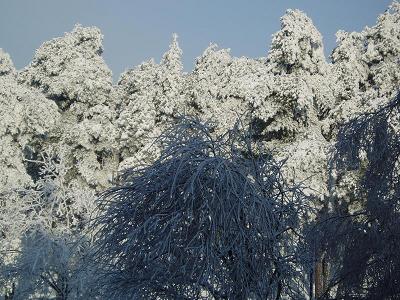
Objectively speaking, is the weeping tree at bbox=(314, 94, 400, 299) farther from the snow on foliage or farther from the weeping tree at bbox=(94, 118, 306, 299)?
the snow on foliage

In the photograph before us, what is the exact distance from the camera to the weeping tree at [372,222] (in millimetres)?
7359

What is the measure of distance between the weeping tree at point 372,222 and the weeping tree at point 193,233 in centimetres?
163

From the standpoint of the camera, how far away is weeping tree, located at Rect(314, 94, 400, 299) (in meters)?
7.36

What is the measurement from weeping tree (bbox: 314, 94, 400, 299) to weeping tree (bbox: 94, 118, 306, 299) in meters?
1.63

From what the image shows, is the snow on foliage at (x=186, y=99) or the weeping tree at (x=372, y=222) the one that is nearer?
the weeping tree at (x=372, y=222)

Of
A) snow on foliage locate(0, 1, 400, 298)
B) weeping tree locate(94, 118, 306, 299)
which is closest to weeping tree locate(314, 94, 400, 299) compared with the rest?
weeping tree locate(94, 118, 306, 299)

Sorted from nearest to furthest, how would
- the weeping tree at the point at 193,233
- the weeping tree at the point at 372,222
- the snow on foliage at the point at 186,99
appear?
the weeping tree at the point at 193,233 < the weeping tree at the point at 372,222 < the snow on foliage at the point at 186,99

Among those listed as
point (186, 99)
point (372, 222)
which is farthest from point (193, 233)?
point (186, 99)

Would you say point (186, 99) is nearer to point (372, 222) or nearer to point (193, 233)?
point (372, 222)

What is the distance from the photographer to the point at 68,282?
1270cm

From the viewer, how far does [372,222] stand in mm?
7879

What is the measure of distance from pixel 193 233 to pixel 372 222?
10.6ft

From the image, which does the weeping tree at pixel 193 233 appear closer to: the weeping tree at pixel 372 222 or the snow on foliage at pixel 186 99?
the weeping tree at pixel 372 222

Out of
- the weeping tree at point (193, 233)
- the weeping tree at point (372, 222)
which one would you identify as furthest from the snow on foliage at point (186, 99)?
the weeping tree at point (193, 233)
